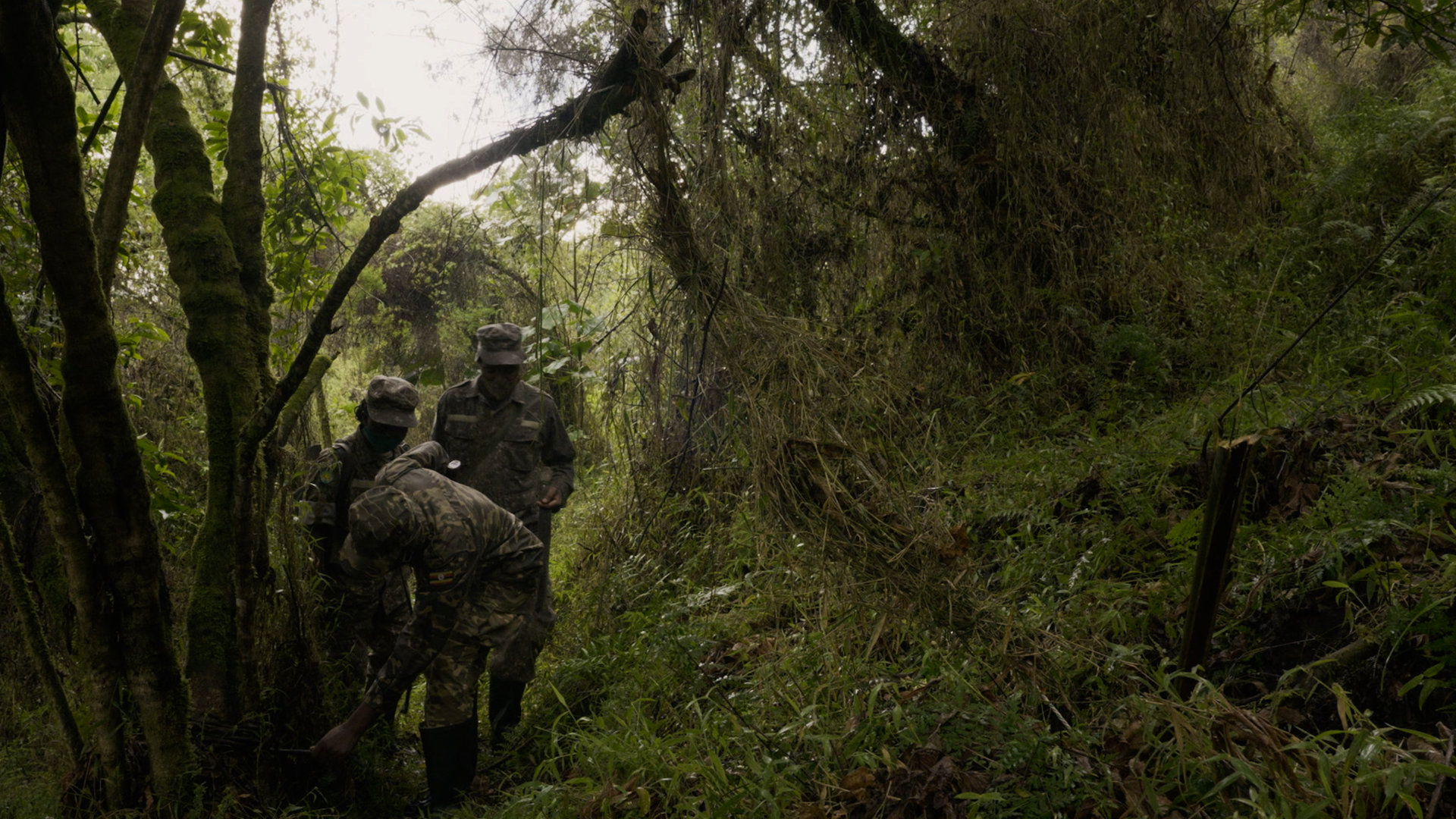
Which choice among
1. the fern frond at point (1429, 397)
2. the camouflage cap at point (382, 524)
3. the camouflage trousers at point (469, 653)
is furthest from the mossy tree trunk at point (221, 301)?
the fern frond at point (1429, 397)

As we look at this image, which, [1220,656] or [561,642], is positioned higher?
[561,642]

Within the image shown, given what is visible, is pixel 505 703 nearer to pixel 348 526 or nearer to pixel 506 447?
pixel 348 526

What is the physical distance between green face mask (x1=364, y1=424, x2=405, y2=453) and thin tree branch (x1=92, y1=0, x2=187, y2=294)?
1627 mm

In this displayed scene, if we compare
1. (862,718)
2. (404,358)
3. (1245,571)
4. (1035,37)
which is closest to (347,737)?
(862,718)

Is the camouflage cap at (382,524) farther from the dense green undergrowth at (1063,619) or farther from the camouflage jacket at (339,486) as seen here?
the dense green undergrowth at (1063,619)

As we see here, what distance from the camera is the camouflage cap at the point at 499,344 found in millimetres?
4836

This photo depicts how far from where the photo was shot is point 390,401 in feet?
13.7

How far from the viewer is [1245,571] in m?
2.92

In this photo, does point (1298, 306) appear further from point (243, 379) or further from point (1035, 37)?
point (243, 379)

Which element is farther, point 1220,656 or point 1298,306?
point 1298,306

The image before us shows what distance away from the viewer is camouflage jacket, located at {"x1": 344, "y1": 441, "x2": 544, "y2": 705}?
346 centimetres

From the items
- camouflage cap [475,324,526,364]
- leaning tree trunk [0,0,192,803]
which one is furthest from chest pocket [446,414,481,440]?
leaning tree trunk [0,0,192,803]

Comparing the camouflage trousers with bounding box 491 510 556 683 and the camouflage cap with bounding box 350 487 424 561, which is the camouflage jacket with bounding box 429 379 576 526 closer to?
the camouflage trousers with bounding box 491 510 556 683

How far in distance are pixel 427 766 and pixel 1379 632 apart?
3412 millimetres
